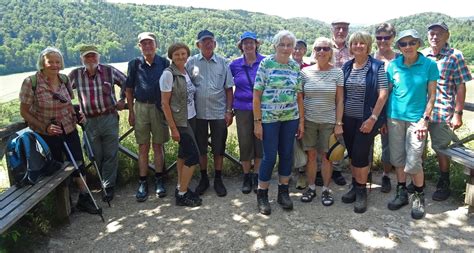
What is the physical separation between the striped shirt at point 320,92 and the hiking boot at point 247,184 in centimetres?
125

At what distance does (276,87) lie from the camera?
3.79 meters

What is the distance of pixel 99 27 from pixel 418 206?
4463 inches

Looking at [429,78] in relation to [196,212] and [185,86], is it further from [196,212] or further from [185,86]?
[196,212]

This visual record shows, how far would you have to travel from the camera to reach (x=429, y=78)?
3764mm

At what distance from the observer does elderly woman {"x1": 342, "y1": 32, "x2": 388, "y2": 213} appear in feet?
12.5

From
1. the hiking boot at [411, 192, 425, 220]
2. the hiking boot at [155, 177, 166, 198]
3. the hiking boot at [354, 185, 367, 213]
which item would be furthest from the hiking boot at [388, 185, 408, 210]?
the hiking boot at [155, 177, 166, 198]

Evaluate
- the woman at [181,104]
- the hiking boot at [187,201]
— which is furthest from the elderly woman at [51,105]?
the woman at [181,104]

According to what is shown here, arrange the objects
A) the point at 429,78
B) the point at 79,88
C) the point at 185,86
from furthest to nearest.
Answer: the point at 79,88
the point at 185,86
the point at 429,78

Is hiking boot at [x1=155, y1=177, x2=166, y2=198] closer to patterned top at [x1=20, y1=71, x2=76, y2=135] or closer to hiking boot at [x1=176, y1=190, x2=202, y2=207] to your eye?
hiking boot at [x1=176, y1=190, x2=202, y2=207]

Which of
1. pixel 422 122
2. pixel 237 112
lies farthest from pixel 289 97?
pixel 422 122

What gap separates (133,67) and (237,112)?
1395mm

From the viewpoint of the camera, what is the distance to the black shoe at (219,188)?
468 centimetres

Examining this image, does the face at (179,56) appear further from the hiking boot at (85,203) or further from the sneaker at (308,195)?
the sneaker at (308,195)

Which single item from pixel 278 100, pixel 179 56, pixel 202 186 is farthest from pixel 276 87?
pixel 202 186
